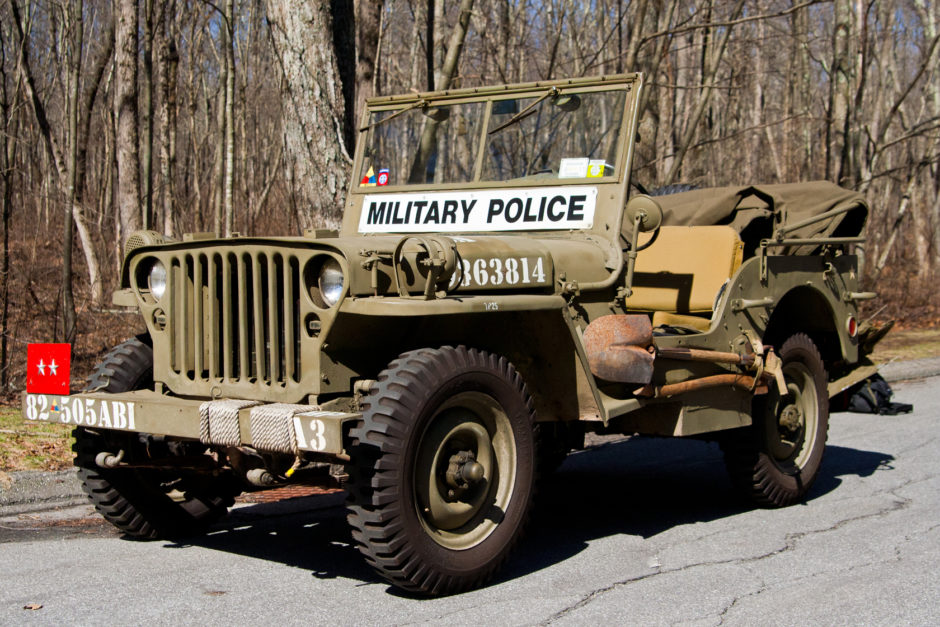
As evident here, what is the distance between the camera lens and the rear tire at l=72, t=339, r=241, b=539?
4918 mm

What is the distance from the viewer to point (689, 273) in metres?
6.52

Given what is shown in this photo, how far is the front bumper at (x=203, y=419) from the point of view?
3.91 meters

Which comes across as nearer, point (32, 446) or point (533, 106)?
point (533, 106)

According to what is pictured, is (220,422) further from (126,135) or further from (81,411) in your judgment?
(126,135)

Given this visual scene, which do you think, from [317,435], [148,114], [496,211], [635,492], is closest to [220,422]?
[317,435]

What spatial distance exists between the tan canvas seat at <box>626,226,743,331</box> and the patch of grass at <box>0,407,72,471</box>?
3762 millimetres

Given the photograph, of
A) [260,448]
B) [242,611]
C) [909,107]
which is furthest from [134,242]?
[909,107]

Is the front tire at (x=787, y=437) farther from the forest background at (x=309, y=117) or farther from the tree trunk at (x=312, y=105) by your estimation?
the tree trunk at (x=312, y=105)

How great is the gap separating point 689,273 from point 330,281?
9.76 feet

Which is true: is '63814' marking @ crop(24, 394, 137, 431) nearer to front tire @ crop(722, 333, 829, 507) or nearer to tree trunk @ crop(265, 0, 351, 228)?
front tire @ crop(722, 333, 829, 507)

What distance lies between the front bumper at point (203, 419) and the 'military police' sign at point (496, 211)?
5.91 ft

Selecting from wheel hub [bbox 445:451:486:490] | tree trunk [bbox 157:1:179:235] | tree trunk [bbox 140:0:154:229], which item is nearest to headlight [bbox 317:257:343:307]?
wheel hub [bbox 445:451:486:490]

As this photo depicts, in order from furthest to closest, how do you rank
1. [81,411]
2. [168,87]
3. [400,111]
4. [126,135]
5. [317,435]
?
[168,87]
[126,135]
[400,111]
[81,411]
[317,435]

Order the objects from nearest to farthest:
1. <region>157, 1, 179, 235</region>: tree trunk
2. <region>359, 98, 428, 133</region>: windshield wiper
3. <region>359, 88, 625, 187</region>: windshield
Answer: <region>359, 88, 625, 187</region>: windshield, <region>359, 98, 428, 133</region>: windshield wiper, <region>157, 1, 179, 235</region>: tree trunk
